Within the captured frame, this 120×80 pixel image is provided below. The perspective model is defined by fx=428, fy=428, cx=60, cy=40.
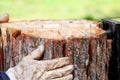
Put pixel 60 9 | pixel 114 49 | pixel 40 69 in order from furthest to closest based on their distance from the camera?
pixel 60 9 < pixel 114 49 < pixel 40 69

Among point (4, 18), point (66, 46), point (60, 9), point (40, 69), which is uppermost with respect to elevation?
point (4, 18)

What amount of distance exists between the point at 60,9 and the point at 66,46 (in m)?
5.74

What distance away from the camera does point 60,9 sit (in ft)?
28.3

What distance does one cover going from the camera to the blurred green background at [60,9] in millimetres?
8234

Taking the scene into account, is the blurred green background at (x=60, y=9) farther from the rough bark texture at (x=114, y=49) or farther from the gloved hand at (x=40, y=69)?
the gloved hand at (x=40, y=69)

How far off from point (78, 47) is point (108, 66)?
13.4 inches

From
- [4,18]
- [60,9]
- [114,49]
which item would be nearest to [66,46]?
[114,49]

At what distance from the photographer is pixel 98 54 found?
3020mm

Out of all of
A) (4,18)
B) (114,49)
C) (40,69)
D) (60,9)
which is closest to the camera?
(40,69)

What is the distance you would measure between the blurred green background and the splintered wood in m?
4.88

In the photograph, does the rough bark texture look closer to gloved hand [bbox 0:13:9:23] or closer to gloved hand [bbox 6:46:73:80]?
gloved hand [bbox 6:46:73:80]

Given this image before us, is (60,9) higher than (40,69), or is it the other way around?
(40,69)

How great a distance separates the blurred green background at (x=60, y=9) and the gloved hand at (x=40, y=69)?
5.10 metres

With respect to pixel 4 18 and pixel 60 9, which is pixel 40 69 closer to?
pixel 4 18
